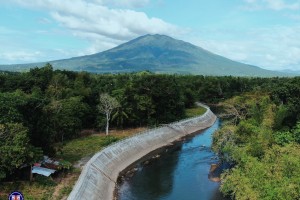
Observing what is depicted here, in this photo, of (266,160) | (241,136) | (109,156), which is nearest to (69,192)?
(109,156)

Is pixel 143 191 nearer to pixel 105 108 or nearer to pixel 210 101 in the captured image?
pixel 105 108

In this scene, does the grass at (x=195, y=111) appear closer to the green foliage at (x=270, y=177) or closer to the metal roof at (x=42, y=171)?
the green foliage at (x=270, y=177)

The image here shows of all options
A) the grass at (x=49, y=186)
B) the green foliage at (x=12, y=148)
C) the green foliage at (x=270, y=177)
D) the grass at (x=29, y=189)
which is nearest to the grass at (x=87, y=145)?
the grass at (x=49, y=186)

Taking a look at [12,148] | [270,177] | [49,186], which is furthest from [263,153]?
[12,148]

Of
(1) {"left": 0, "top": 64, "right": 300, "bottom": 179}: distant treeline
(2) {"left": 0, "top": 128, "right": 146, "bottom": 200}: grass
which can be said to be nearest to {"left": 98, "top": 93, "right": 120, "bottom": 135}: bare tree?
(1) {"left": 0, "top": 64, "right": 300, "bottom": 179}: distant treeline

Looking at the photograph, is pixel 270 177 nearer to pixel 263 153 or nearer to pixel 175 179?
pixel 263 153
